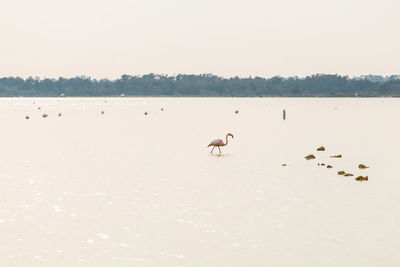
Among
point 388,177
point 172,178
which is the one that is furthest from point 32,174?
point 388,177

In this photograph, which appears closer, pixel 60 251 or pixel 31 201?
pixel 60 251

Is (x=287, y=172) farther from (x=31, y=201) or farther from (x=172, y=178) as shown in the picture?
(x=31, y=201)

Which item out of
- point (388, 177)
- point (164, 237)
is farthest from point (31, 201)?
point (388, 177)

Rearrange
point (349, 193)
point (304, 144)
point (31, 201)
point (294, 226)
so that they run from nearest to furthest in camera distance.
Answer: point (294, 226)
point (31, 201)
point (349, 193)
point (304, 144)

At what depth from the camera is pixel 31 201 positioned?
22.0 m

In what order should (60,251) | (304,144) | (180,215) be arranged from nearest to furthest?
(60,251) < (180,215) < (304,144)

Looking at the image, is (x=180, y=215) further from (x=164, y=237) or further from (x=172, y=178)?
(x=172, y=178)

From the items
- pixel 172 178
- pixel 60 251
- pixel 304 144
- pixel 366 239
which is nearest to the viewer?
pixel 60 251

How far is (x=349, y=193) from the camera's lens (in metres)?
24.1

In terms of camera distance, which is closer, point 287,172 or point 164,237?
point 164,237

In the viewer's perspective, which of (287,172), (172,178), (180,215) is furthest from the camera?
(287,172)

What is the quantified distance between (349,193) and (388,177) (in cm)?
532

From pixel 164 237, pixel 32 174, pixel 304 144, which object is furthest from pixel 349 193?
pixel 304 144

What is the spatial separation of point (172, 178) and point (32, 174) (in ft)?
22.4
